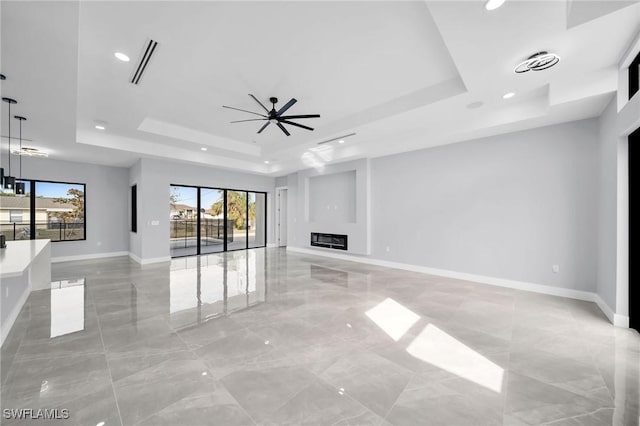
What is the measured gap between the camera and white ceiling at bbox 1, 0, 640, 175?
235 centimetres

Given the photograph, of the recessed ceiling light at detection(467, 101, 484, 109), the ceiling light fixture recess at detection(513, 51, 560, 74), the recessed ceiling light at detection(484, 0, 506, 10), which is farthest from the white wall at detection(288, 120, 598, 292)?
the recessed ceiling light at detection(484, 0, 506, 10)

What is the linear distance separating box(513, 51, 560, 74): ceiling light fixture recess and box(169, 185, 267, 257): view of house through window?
8.23m

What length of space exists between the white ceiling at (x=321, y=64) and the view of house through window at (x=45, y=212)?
208cm

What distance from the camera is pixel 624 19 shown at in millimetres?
2291

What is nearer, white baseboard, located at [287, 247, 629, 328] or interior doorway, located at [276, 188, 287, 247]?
white baseboard, located at [287, 247, 629, 328]

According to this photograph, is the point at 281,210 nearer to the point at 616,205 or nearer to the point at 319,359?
the point at 319,359

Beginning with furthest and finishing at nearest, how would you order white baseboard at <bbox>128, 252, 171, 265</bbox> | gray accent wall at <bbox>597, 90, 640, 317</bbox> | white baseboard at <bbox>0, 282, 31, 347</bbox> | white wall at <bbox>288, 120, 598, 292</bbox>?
white baseboard at <bbox>128, 252, 171, 265</bbox> < white wall at <bbox>288, 120, 598, 292</bbox> < gray accent wall at <bbox>597, 90, 640, 317</bbox> < white baseboard at <bbox>0, 282, 31, 347</bbox>

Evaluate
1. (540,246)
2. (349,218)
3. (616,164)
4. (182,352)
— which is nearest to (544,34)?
(616,164)

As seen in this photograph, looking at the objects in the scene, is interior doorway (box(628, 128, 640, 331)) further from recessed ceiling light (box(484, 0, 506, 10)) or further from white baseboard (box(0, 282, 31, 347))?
white baseboard (box(0, 282, 31, 347))

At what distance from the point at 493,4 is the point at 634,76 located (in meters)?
2.19

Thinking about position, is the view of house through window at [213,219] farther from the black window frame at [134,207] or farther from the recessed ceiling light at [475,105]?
the recessed ceiling light at [475,105]

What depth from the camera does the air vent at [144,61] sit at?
2.88 m

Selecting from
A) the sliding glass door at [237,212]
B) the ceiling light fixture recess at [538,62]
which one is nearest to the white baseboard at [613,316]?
the ceiling light fixture recess at [538,62]

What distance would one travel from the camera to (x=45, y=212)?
7145mm
